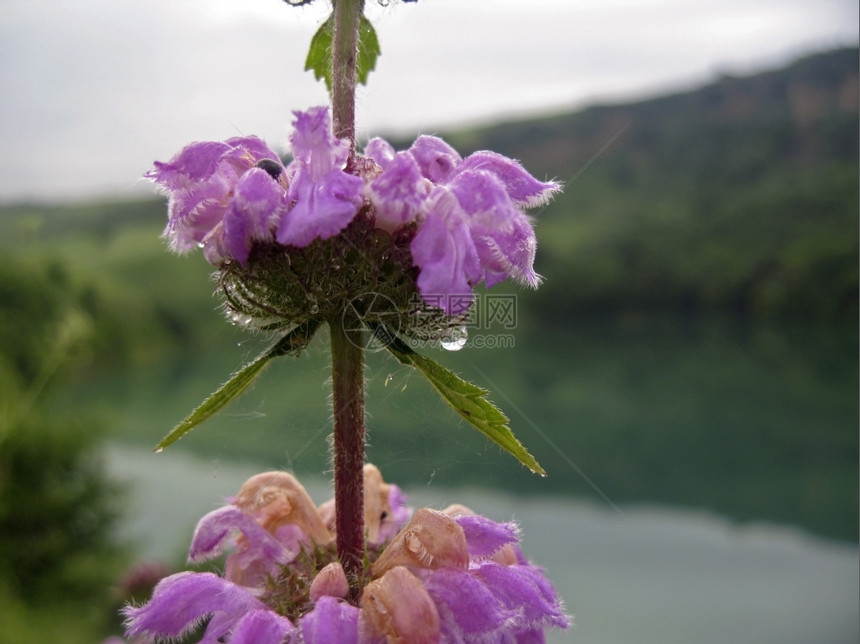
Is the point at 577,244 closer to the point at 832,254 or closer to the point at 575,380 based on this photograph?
the point at 575,380

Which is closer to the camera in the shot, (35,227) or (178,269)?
(35,227)

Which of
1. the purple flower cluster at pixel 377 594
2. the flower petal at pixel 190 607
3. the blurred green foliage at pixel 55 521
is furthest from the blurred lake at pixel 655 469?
the flower petal at pixel 190 607

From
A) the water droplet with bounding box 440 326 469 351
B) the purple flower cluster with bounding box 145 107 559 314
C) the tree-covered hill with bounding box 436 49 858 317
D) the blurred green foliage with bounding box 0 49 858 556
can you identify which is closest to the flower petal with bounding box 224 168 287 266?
the purple flower cluster with bounding box 145 107 559 314

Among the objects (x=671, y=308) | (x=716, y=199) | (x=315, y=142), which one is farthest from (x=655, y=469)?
(x=315, y=142)

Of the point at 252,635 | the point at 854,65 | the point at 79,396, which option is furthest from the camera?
the point at 854,65

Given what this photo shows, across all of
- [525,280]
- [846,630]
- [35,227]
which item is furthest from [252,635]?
[846,630]
